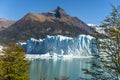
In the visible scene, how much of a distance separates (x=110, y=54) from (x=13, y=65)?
13038 millimetres

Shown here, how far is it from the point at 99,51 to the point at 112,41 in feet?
2.01

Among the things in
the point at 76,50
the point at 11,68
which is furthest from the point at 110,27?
the point at 76,50

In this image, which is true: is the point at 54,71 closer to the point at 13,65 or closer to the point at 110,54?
the point at 13,65

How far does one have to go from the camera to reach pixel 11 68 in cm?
2269

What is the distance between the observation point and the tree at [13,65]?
74.3ft

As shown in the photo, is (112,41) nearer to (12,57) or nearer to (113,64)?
(113,64)

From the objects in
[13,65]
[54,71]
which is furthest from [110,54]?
[54,71]

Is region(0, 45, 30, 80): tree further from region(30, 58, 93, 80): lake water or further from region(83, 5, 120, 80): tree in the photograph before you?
region(30, 58, 93, 80): lake water

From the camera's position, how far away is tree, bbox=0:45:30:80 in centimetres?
2266

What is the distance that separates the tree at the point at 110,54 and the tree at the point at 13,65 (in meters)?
12.6

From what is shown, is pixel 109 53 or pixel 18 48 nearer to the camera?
pixel 109 53

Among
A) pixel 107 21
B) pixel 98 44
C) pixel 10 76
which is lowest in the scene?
pixel 10 76

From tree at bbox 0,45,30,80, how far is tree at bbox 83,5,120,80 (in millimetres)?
12594

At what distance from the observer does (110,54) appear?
10.5m
